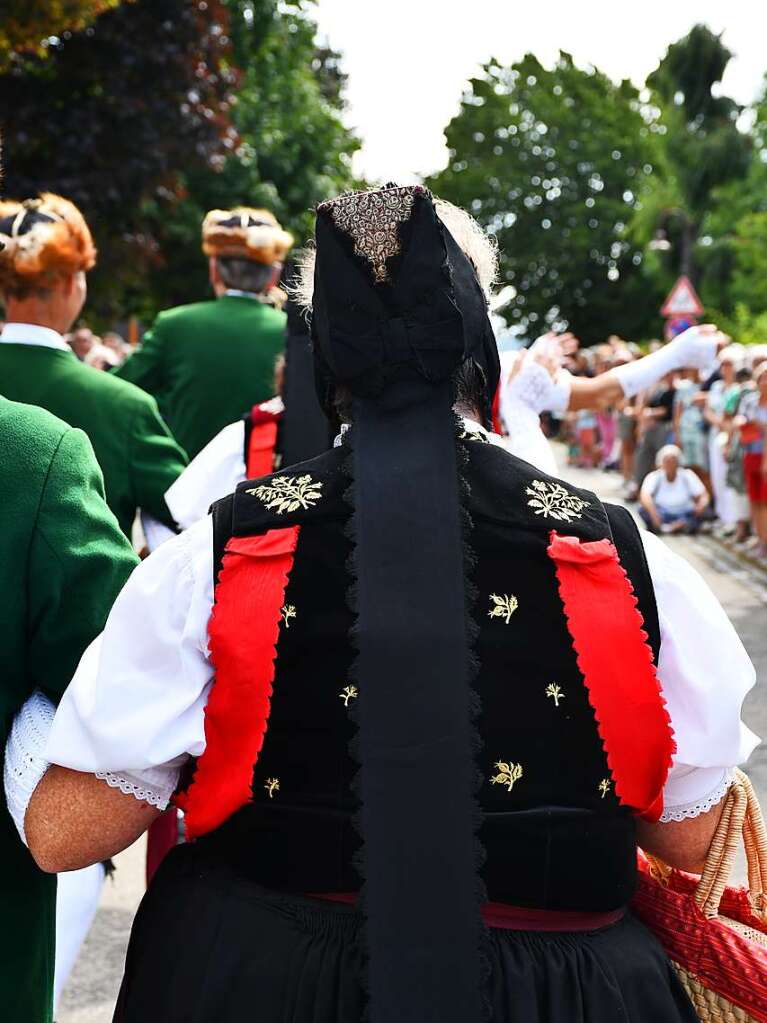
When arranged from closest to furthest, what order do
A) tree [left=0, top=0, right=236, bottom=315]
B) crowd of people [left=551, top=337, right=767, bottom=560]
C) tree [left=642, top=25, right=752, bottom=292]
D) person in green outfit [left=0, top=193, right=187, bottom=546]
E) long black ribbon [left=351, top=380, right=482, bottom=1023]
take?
1. long black ribbon [left=351, top=380, right=482, bottom=1023]
2. person in green outfit [left=0, top=193, right=187, bottom=546]
3. crowd of people [left=551, top=337, right=767, bottom=560]
4. tree [left=0, top=0, right=236, bottom=315]
5. tree [left=642, top=25, right=752, bottom=292]

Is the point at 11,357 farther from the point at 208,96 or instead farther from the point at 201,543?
the point at 208,96

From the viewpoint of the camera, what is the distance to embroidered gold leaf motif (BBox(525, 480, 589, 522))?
178 centimetres

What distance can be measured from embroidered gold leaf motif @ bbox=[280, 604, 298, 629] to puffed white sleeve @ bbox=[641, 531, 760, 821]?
0.48 metres

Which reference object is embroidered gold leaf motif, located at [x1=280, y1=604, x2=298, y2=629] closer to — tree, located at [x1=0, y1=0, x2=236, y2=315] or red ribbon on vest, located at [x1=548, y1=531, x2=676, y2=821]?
red ribbon on vest, located at [x1=548, y1=531, x2=676, y2=821]

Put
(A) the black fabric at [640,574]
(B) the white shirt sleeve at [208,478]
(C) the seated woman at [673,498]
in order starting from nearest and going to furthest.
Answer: (A) the black fabric at [640,574] → (B) the white shirt sleeve at [208,478] → (C) the seated woman at [673,498]

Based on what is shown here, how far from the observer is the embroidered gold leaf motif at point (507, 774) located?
173 cm

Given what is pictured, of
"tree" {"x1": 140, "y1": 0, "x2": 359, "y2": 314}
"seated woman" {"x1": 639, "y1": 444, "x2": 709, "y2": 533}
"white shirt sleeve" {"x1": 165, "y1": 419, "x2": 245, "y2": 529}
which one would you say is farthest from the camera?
"tree" {"x1": 140, "y1": 0, "x2": 359, "y2": 314}

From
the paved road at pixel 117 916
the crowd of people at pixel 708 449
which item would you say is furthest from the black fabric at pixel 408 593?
the crowd of people at pixel 708 449

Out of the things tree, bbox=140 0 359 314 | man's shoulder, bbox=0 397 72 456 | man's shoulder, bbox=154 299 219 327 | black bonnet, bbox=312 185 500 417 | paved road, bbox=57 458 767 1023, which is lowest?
paved road, bbox=57 458 767 1023

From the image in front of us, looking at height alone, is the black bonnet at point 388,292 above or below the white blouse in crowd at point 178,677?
above

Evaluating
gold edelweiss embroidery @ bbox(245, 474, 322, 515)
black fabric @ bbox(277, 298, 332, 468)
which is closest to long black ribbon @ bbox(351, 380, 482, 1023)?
gold edelweiss embroidery @ bbox(245, 474, 322, 515)

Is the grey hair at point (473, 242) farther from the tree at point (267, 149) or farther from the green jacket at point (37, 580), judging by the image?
the tree at point (267, 149)

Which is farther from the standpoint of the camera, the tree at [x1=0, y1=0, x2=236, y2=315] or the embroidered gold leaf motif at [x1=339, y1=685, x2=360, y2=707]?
the tree at [x1=0, y1=0, x2=236, y2=315]

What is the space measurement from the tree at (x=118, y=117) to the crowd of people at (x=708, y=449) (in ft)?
16.0
